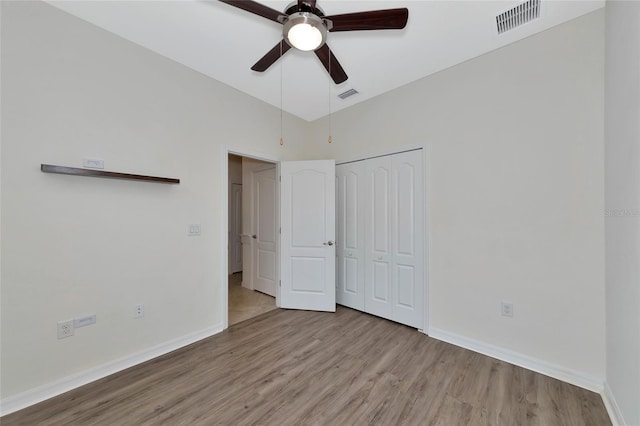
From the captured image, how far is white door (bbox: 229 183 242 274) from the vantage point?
19.6 feet

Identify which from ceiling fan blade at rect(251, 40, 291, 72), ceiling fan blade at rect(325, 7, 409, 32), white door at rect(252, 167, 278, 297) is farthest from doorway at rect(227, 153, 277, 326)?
ceiling fan blade at rect(325, 7, 409, 32)

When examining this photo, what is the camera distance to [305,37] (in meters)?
1.64

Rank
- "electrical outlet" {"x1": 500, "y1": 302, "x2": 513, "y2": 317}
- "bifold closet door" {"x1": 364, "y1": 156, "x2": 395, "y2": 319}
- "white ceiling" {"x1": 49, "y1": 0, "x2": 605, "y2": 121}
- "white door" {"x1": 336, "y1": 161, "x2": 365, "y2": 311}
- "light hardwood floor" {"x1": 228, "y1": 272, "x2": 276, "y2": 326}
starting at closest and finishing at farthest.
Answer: "white ceiling" {"x1": 49, "y1": 0, "x2": 605, "y2": 121} < "electrical outlet" {"x1": 500, "y1": 302, "x2": 513, "y2": 317} < "bifold closet door" {"x1": 364, "y1": 156, "x2": 395, "y2": 319} < "light hardwood floor" {"x1": 228, "y1": 272, "x2": 276, "y2": 326} < "white door" {"x1": 336, "y1": 161, "x2": 365, "y2": 311}

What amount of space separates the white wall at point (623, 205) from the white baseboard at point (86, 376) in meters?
3.39

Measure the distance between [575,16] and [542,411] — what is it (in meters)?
2.99

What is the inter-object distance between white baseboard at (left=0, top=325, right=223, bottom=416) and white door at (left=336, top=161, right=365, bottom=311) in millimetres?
1917

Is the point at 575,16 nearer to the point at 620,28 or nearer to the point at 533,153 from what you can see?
the point at 620,28

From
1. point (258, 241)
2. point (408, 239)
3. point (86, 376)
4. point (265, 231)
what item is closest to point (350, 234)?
point (408, 239)

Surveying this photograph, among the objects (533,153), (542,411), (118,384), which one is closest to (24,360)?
(118,384)

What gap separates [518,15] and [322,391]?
10.9 ft

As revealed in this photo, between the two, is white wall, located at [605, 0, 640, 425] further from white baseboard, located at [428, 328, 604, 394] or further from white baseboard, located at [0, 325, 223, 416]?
white baseboard, located at [0, 325, 223, 416]

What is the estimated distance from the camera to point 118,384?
203cm

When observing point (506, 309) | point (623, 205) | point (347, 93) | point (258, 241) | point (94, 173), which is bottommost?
point (506, 309)

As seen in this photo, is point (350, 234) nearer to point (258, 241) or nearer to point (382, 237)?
point (382, 237)
